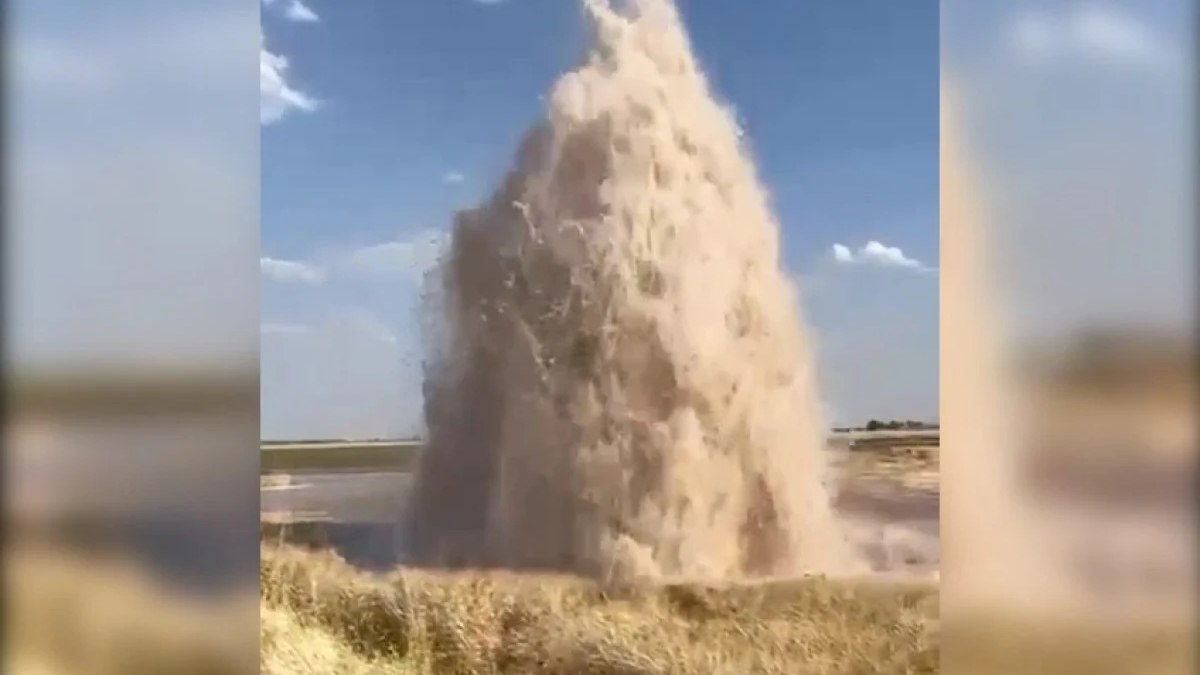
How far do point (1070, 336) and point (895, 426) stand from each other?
0.40 m

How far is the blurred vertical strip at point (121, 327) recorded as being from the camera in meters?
2.24

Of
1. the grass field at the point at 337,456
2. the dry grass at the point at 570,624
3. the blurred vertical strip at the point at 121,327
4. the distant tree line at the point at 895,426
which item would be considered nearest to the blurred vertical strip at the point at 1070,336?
the distant tree line at the point at 895,426

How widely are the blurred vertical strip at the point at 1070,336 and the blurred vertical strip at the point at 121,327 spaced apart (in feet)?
4.97

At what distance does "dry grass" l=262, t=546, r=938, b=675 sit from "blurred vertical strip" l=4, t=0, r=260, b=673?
0.61 ft

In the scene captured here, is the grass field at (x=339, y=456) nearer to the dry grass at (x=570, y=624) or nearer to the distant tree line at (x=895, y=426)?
the dry grass at (x=570, y=624)

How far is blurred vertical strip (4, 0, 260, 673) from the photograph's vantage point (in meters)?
2.24

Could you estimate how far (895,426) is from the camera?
88.1 inches

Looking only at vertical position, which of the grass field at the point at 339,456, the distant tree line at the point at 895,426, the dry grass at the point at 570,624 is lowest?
the dry grass at the point at 570,624

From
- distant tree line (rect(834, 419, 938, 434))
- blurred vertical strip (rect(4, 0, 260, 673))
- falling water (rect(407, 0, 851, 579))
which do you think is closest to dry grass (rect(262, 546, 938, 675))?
falling water (rect(407, 0, 851, 579))

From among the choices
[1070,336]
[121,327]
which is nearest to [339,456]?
[121,327]

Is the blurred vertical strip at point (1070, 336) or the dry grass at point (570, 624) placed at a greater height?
the blurred vertical strip at point (1070, 336)

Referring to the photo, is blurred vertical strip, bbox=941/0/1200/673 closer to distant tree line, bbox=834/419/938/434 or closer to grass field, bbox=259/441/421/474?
distant tree line, bbox=834/419/938/434

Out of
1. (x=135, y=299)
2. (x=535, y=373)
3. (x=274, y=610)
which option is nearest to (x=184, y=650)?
(x=274, y=610)

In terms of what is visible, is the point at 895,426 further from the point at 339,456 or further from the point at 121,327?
the point at 121,327
